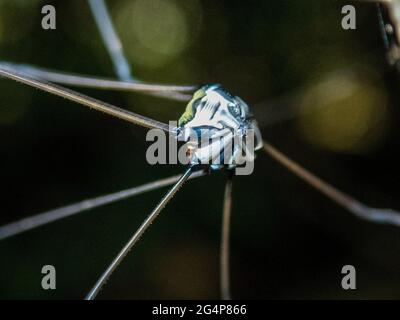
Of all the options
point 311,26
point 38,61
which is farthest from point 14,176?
point 311,26

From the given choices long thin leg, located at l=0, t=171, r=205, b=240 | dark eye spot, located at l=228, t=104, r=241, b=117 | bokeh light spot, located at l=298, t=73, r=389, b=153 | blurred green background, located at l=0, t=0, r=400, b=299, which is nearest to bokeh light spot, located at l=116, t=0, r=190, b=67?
blurred green background, located at l=0, t=0, r=400, b=299

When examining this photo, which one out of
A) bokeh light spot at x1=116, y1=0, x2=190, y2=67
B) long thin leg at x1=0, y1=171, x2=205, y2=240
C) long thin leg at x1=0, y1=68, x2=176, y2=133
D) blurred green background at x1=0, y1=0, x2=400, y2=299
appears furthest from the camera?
bokeh light spot at x1=116, y1=0, x2=190, y2=67

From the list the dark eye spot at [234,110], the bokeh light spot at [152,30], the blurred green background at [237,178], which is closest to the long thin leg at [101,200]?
the dark eye spot at [234,110]

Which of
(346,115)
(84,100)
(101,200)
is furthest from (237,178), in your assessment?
(84,100)

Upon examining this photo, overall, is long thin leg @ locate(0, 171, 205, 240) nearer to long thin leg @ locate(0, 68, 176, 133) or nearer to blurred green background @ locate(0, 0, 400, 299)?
long thin leg @ locate(0, 68, 176, 133)

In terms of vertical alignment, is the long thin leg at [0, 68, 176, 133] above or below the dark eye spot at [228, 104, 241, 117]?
below

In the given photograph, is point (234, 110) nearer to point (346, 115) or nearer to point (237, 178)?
point (237, 178)

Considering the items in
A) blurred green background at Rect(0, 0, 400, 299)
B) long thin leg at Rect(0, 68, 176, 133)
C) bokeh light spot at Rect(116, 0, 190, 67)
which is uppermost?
bokeh light spot at Rect(116, 0, 190, 67)
